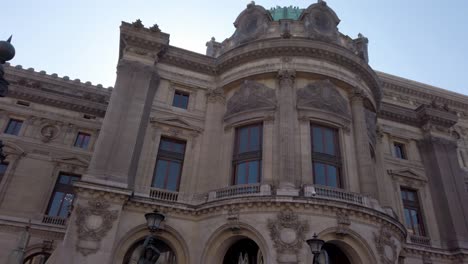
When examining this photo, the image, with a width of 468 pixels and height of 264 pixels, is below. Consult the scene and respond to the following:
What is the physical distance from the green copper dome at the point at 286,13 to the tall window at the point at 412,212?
16.9m

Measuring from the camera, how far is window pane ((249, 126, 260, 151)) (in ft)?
75.6

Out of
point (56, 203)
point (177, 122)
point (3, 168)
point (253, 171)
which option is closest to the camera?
point (253, 171)

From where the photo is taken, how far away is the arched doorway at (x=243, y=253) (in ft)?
66.4

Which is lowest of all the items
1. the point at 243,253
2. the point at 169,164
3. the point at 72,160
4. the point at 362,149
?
the point at 243,253

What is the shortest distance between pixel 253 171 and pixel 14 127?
2291cm

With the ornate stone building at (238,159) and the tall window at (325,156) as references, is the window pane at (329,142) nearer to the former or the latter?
the tall window at (325,156)

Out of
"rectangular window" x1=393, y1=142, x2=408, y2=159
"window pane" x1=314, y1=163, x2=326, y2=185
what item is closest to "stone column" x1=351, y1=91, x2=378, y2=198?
"window pane" x1=314, y1=163, x2=326, y2=185

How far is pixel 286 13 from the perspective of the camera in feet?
103

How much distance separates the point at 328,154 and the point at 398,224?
5672 mm

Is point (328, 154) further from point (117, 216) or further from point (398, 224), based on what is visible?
point (117, 216)

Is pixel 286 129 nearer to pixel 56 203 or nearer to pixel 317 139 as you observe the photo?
pixel 317 139

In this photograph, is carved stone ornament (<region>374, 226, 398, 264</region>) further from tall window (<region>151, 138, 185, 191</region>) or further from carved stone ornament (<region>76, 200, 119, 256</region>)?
carved stone ornament (<region>76, 200, 119, 256</region>)

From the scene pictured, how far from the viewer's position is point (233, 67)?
26453 millimetres

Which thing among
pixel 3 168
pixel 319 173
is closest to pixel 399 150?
pixel 319 173
